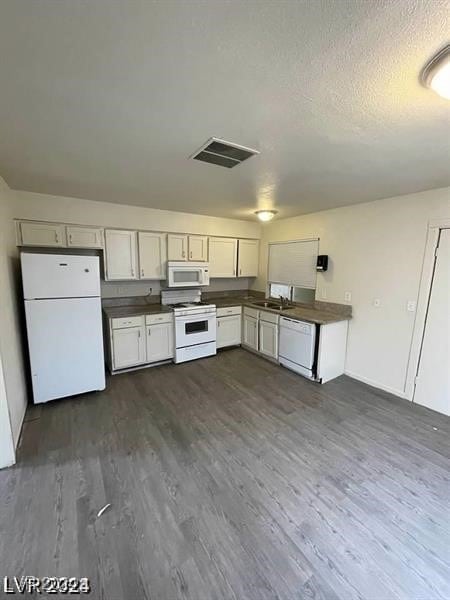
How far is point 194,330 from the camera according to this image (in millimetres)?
4246

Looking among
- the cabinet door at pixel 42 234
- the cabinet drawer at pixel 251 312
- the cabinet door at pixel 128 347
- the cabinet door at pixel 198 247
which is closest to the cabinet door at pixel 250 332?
the cabinet drawer at pixel 251 312

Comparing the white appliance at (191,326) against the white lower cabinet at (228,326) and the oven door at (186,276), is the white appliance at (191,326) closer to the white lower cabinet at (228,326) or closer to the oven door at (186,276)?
the white lower cabinet at (228,326)

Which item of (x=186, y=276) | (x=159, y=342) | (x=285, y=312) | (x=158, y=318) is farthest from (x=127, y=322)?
(x=285, y=312)

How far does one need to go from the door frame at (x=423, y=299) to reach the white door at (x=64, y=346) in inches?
150

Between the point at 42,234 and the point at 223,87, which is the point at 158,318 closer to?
the point at 42,234

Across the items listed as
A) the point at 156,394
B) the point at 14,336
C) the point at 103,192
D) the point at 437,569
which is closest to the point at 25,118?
the point at 103,192

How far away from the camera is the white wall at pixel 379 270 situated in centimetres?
301

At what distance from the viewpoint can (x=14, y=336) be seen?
2.63m

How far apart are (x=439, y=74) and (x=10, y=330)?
3.55m

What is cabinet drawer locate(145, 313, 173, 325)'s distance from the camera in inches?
152

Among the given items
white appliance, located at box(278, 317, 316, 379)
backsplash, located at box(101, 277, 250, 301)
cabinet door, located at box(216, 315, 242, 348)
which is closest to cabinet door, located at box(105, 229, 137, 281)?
backsplash, located at box(101, 277, 250, 301)

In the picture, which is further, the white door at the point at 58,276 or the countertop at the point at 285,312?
the countertop at the point at 285,312

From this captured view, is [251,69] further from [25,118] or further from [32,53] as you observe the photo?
[25,118]

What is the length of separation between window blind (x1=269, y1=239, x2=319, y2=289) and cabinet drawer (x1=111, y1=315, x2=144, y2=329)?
263 centimetres
